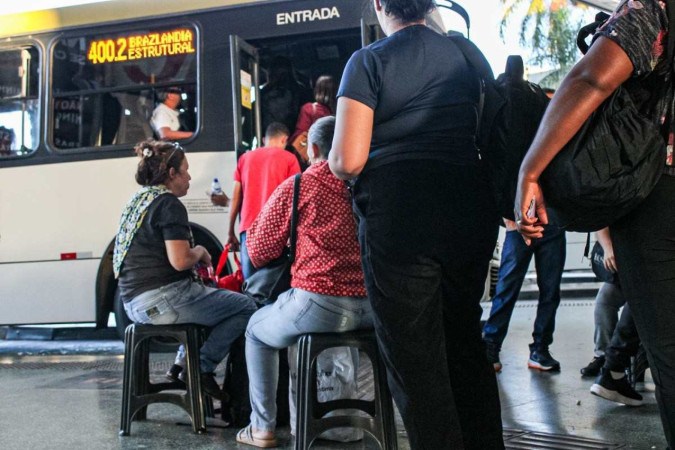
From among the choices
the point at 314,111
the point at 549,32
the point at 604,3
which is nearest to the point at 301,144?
the point at 314,111

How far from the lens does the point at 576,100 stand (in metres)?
2.54

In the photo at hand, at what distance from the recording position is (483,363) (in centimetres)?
361

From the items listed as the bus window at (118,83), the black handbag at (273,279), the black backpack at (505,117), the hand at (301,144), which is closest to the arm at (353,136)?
the black backpack at (505,117)

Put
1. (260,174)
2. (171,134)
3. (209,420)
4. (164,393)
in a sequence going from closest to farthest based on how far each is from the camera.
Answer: (164,393), (209,420), (260,174), (171,134)

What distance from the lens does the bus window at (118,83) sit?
8.66 m

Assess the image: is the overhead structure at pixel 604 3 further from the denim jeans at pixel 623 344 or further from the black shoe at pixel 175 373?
the black shoe at pixel 175 373

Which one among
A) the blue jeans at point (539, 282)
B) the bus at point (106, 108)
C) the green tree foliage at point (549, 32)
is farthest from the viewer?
the green tree foliage at point (549, 32)

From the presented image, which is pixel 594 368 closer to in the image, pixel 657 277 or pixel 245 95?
pixel 245 95

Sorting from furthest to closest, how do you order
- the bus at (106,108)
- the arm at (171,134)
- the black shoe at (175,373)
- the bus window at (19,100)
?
the bus window at (19,100)
the arm at (171,134)
the bus at (106,108)
the black shoe at (175,373)

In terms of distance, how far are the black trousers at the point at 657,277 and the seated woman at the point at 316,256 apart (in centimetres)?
185

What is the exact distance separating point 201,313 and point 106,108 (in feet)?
13.7

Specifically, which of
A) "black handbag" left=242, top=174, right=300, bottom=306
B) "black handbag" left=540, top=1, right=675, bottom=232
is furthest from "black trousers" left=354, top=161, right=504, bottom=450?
"black handbag" left=242, top=174, right=300, bottom=306

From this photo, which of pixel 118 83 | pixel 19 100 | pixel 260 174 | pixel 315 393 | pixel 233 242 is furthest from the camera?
pixel 19 100

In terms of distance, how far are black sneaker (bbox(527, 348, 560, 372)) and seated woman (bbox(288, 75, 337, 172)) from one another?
2595 millimetres
